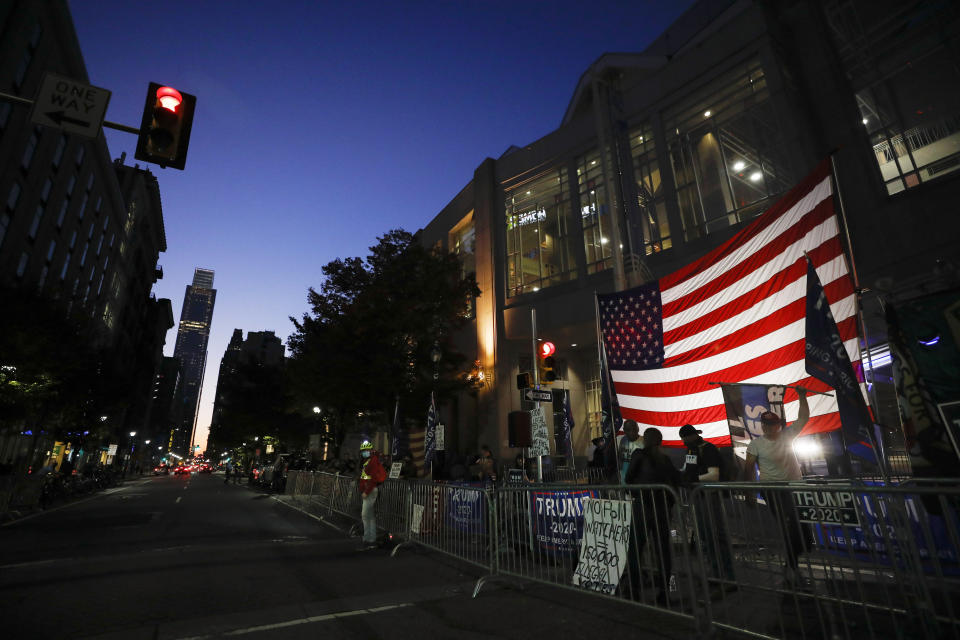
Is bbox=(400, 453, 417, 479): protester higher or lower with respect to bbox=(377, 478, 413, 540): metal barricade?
higher

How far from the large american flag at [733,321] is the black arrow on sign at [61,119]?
315 inches

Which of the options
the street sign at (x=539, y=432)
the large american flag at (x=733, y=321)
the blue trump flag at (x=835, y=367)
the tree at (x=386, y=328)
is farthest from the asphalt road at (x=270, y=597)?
the tree at (x=386, y=328)

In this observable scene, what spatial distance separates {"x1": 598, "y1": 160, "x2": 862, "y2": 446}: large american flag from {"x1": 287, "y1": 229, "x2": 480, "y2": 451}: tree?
1323cm

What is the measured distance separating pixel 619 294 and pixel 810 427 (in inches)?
140

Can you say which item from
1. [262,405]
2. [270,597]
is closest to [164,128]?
[270,597]

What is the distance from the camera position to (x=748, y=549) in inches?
185

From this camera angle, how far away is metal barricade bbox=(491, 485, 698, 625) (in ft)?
15.1

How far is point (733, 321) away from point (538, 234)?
1828cm

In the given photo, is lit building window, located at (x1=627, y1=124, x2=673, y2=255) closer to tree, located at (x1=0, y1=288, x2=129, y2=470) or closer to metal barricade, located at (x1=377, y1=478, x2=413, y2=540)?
metal barricade, located at (x1=377, y1=478, x2=413, y2=540)

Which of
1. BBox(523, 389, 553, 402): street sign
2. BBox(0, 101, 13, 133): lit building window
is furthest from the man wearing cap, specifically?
BBox(0, 101, 13, 133): lit building window

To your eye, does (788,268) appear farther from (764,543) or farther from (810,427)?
(764,543)

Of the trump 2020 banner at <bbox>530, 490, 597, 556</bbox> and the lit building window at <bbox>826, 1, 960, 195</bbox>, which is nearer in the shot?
the trump 2020 banner at <bbox>530, 490, 597, 556</bbox>

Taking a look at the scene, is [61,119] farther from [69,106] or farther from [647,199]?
[647,199]

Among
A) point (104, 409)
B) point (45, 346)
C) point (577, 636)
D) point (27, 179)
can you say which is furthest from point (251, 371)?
point (577, 636)
